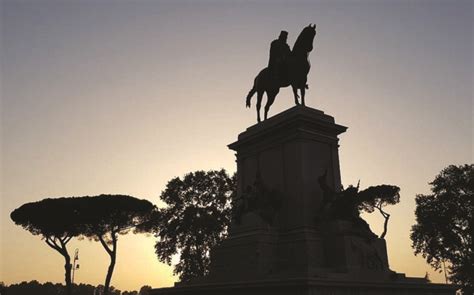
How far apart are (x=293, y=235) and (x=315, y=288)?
3.68 m

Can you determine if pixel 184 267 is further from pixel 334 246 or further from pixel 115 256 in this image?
pixel 334 246

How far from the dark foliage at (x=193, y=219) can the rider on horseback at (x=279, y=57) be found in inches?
895

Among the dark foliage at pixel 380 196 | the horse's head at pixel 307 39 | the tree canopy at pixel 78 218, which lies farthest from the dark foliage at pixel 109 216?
the horse's head at pixel 307 39

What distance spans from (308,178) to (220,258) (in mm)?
4380

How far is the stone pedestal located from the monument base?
0.03 m

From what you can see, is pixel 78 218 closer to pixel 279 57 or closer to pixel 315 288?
pixel 279 57

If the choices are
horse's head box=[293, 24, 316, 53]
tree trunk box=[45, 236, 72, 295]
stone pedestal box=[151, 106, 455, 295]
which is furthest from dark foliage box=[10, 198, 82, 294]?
horse's head box=[293, 24, 316, 53]

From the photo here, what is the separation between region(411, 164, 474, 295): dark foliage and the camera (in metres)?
35.4

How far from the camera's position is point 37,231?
121ft

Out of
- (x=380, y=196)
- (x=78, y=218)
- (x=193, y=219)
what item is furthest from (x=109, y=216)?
(x=380, y=196)

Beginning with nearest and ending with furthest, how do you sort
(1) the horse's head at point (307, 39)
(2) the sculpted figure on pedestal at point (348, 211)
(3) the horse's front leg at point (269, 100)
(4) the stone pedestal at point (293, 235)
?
1. (4) the stone pedestal at point (293, 235)
2. (2) the sculpted figure on pedestal at point (348, 211)
3. (1) the horse's head at point (307, 39)
4. (3) the horse's front leg at point (269, 100)

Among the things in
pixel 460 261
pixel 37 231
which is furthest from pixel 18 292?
pixel 460 261

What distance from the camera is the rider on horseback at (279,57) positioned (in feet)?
61.4

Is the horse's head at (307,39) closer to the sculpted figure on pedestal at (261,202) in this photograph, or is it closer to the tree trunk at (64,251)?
the sculpted figure on pedestal at (261,202)
